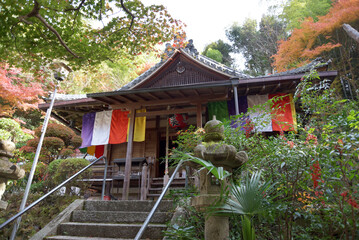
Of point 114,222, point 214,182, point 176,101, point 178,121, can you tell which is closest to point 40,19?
point 114,222

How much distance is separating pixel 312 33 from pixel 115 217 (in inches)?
635

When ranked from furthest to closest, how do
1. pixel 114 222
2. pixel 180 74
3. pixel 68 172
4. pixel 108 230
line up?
pixel 180 74, pixel 68 172, pixel 114 222, pixel 108 230

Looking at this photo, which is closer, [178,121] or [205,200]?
[205,200]

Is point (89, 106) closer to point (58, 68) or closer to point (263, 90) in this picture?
point (58, 68)

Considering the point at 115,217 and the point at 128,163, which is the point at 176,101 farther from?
the point at 115,217

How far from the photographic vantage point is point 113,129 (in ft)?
33.8

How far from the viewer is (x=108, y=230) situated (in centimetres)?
409

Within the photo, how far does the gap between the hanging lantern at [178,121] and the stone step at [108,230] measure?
6.25 metres

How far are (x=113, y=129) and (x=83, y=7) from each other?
18.6 feet

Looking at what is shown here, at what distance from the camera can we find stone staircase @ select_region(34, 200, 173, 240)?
3.97 meters

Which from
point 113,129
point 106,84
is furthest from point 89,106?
point 106,84

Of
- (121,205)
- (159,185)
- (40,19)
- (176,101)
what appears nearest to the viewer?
(40,19)

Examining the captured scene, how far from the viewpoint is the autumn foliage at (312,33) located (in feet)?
46.0

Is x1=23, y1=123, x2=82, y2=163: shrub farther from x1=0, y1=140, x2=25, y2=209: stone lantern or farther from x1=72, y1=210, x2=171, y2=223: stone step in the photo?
x1=0, y1=140, x2=25, y2=209: stone lantern
